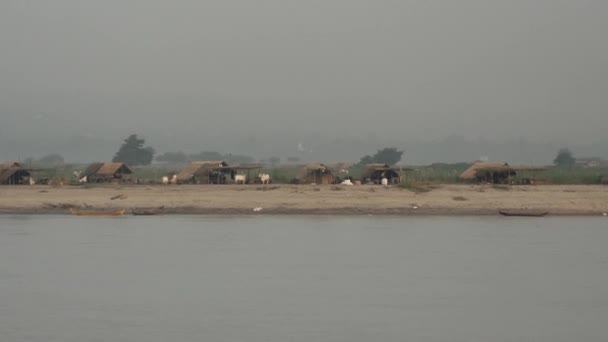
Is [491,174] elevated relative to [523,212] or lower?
elevated

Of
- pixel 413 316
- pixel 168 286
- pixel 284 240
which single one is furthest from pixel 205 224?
pixel 413 316

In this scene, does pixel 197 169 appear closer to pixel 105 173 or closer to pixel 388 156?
pixel 105 173

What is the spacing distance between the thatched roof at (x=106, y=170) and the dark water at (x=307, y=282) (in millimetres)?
13971

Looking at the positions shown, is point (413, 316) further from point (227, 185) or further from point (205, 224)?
point (227, 185)

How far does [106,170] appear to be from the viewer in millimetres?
47719

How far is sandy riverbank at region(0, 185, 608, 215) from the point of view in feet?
120

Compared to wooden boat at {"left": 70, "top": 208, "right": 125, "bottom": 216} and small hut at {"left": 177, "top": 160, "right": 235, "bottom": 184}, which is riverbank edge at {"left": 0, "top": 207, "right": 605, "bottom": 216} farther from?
small hut at {"left": 177, "top": 160, "right": 235, "bottom": 184}

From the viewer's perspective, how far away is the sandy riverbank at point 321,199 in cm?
3666

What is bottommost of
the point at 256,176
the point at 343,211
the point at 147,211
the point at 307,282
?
the point at 307,282

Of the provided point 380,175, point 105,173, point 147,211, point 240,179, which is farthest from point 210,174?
point 147,211

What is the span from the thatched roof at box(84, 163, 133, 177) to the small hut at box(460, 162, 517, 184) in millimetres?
18558

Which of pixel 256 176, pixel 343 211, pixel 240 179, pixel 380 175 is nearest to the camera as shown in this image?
pixel 343 211

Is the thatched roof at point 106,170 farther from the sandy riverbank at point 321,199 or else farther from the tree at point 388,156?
the tree at point 388,156

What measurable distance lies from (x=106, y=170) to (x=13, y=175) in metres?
4.90
